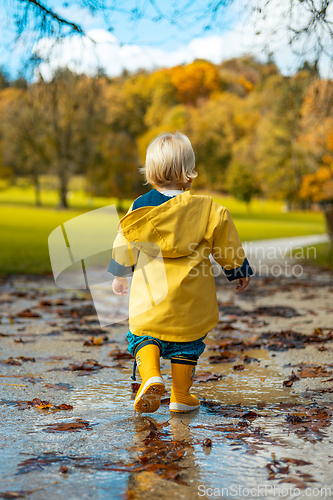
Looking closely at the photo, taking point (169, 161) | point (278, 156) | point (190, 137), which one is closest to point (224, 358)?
point (169, 161)

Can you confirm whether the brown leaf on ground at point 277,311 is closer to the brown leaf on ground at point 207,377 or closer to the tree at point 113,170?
the brown leaf on ground at point 207,377

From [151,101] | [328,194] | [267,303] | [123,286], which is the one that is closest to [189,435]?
[123,286]

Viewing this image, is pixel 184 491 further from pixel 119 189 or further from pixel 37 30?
pixel 119 189

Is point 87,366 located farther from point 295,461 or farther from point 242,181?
point 242,181

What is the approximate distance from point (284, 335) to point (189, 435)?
2643 millimetres

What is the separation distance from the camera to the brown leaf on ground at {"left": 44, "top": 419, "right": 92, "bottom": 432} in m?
2.75

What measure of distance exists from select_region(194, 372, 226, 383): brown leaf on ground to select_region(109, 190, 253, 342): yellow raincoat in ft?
2.87

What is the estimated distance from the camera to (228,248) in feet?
9.87

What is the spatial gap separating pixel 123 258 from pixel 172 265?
31 centimetres

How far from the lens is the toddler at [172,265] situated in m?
2.94

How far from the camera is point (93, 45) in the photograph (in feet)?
20.3

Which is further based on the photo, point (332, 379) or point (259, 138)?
point (259, 138)

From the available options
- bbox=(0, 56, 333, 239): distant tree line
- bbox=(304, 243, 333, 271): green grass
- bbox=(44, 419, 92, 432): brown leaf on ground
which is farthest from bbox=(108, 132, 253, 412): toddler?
bbox=(0, 56, 333, 239): distant tree line

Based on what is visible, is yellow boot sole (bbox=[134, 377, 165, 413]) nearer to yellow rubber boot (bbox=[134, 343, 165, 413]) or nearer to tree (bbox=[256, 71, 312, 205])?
yellow rubber boot (bbox=[134, 343, 165, 413])
